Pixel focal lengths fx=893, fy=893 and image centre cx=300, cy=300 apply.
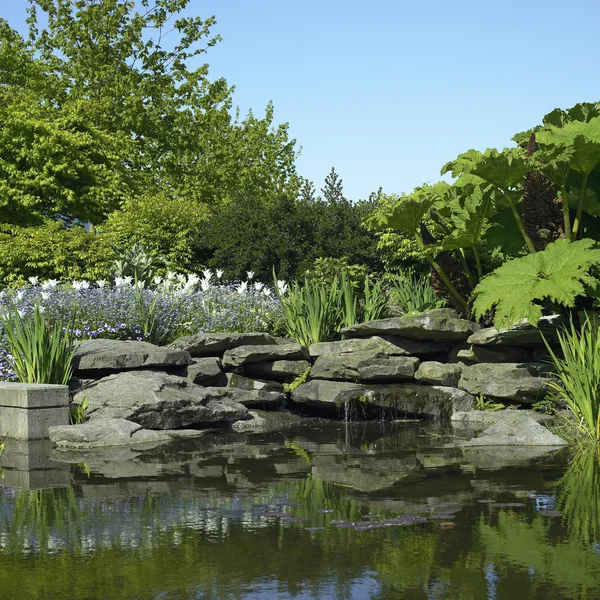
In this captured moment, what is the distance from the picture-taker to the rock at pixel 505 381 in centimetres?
1088

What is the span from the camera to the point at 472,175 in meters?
11.2

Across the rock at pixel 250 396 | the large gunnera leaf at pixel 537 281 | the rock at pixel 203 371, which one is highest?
the large gunnera leaf at pixel 537 281

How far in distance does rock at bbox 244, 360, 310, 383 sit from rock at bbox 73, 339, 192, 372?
111cm

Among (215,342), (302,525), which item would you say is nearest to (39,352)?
(215,342)

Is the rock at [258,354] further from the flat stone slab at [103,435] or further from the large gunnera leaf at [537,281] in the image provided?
the large gunnera leaf at [537,281]

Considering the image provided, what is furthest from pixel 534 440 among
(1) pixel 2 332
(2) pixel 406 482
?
(1) pixel 2 332

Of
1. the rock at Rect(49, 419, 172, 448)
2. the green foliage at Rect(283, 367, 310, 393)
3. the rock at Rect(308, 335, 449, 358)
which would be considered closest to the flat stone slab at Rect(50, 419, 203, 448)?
the rock at Rect(49, 419, 172, 448)

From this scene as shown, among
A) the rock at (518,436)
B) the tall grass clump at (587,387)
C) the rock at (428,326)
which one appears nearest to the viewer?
the tall grass clump at (587,387)

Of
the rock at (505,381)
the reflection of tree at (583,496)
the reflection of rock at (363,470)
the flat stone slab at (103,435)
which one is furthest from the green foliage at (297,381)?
the reflection of tree at (583,496)

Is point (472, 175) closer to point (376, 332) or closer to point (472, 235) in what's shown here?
point (472, 235)

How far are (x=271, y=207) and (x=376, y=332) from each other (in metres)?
5.71

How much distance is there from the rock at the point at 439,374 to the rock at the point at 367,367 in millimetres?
140

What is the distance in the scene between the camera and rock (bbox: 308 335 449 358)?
39.7 ft

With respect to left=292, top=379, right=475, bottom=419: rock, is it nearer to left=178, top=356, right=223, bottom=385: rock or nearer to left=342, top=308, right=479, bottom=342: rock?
left=342, top=308, right=479, bottom=342: rock
